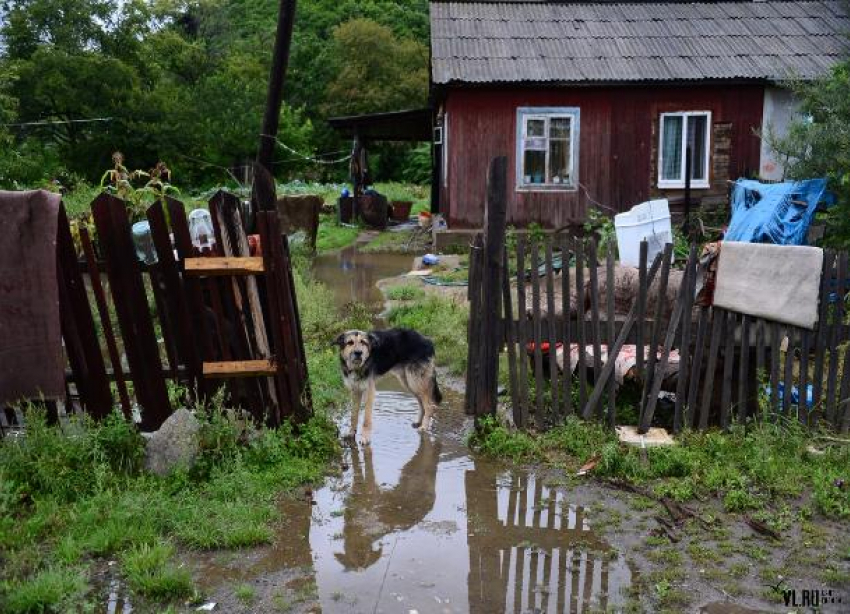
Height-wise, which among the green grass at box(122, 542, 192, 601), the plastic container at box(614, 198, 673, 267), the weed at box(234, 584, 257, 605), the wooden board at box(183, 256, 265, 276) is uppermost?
the wooden board at box(183, 256, 265, 276)

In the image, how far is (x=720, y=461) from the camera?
557cm

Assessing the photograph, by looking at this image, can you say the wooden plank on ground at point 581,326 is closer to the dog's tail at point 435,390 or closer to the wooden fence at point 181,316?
the dog's tail at point 435,390

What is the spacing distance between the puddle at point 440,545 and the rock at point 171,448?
0.73 metres

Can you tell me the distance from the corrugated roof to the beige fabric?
1106 cm

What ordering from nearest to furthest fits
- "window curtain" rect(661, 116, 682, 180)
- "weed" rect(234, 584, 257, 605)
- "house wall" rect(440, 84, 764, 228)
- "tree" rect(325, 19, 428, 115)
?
"weed" rect(234, 584, 257, 605) → "house wall" rect(440, 84, 764, 228) → "window curtain" rect(661, 116, 682, 180) → "tree" rect(325, 19, 428, 115)

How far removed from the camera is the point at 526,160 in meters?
17.1

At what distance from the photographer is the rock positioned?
521 cm

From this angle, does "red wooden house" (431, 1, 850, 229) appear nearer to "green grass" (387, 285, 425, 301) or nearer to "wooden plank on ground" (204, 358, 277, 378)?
"green grass" (387, 285, 425, 301)

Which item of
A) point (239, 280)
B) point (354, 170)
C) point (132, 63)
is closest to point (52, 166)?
point (132, 63)

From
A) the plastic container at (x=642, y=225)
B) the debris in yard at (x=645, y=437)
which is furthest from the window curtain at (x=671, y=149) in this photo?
the debris in yard at (x=645, y=437)

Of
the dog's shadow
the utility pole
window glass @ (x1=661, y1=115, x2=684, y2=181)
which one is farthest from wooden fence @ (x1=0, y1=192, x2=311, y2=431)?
window glass @ (x1=661, y1=115, x2=684, y2=181)

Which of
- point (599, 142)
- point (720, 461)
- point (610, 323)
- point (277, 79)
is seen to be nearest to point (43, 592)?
point (610, 323)

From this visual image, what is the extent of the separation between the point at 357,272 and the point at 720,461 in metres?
10.7

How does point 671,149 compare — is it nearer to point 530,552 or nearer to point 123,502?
point 530,552
